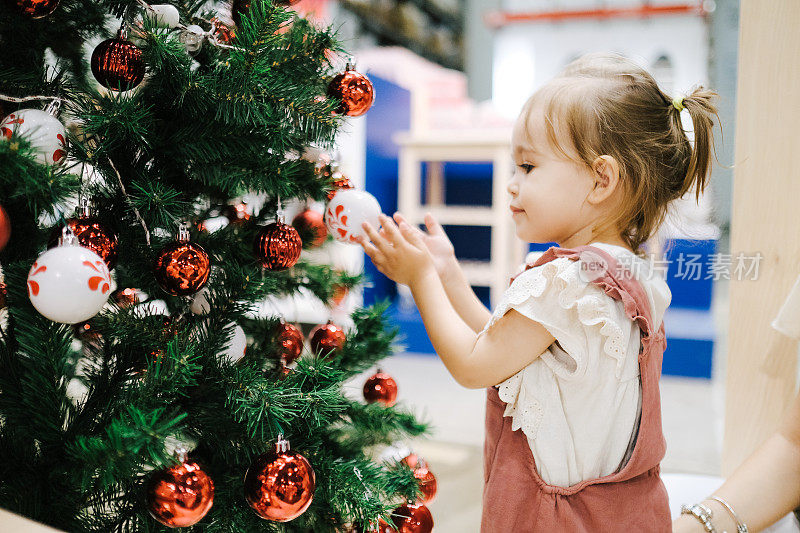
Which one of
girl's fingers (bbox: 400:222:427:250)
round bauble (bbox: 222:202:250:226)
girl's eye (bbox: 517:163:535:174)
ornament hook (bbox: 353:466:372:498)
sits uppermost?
girl's eye (bbox: 517:163:535:174)

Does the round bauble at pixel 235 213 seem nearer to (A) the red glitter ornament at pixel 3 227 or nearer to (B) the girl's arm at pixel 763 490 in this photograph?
(A) the red glitter ornament at pixel 3 227

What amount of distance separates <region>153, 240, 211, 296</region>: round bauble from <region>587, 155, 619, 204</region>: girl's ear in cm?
45

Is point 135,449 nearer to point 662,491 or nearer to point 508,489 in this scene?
point 508,489

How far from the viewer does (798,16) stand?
35.0 inches

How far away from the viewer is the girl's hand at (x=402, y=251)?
30.4 inches

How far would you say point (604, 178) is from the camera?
73 centimetres

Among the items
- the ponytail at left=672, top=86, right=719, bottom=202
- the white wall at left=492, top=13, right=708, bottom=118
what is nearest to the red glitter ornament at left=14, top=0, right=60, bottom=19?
the ponytail at left=672, top=86, right=719, bottom=202

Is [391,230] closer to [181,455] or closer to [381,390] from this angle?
[381,390]

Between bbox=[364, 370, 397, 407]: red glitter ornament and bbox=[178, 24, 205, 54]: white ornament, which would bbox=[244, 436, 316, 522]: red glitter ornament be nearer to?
bbox=[364, 370, 397, 407]: red glitter ornament

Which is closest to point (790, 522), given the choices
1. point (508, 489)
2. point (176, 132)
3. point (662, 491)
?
point (662, 491)

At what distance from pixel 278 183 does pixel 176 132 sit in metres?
0.11

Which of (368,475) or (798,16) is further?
(798,16)

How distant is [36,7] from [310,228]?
0.39 metres

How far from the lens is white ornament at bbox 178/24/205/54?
635mm
